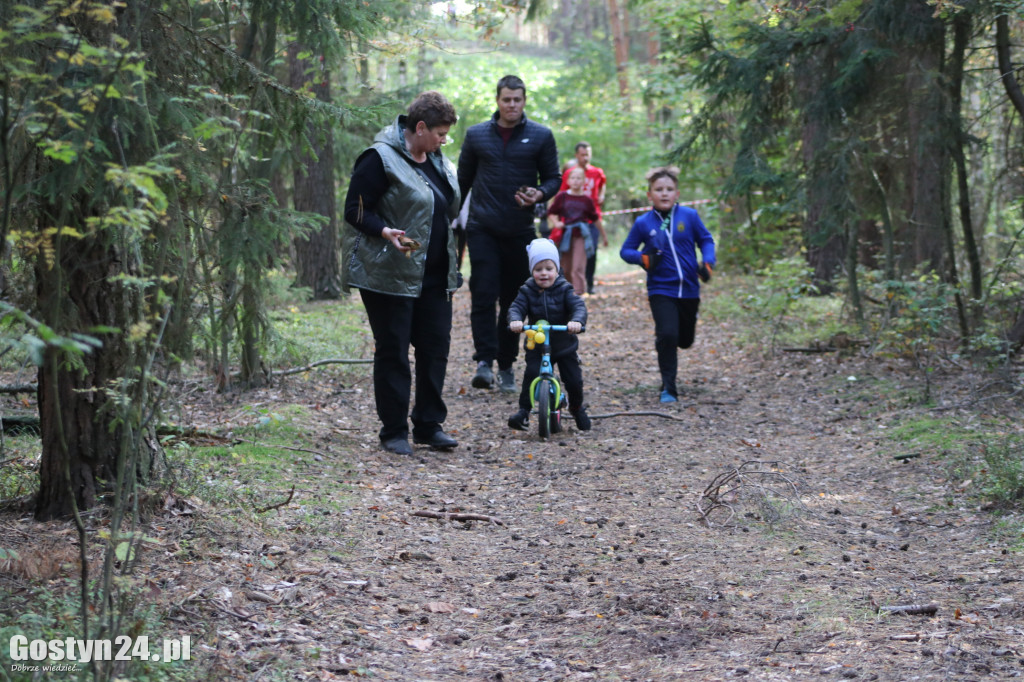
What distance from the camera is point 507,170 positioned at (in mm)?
8750

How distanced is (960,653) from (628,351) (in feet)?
29.3

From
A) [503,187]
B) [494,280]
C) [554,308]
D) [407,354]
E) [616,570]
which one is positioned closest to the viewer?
[616,570]

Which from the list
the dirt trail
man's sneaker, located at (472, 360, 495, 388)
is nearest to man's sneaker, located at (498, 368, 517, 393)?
man's sneaker, located at (472, 360, 495, 388)

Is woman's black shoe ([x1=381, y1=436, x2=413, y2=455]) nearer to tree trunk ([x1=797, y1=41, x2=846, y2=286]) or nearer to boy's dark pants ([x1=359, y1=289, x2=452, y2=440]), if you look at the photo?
boy's dark pants ([x1=359, y1=289, x2=452, y2=440])

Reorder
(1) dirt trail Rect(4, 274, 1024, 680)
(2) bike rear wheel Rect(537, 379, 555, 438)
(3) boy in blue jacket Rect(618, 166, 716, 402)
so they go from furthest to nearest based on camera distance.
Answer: (3) boy in blue jacket Rect(618, 166, 716, 402), (2) bike rear wheel Rect(537, 379, 555, 438), (1) dirt trail Rect(4, 274, 1024, 680)

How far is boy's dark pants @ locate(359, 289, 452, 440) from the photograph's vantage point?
22.5ft

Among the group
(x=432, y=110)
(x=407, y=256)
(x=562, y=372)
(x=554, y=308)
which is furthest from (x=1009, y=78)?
(x=407, y=256)

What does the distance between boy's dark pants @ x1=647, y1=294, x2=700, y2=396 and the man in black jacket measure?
1.41 meters

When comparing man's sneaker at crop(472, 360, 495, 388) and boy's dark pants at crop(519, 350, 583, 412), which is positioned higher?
boy's dark pants at crop(519, 350, 583, 412)

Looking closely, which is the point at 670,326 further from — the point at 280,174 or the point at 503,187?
the point at 280,174

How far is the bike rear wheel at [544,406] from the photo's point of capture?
7.70 m

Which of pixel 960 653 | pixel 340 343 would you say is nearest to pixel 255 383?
pixel 340 343

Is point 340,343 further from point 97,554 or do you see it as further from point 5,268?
point 97,554

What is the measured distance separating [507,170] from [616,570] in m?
4.82
